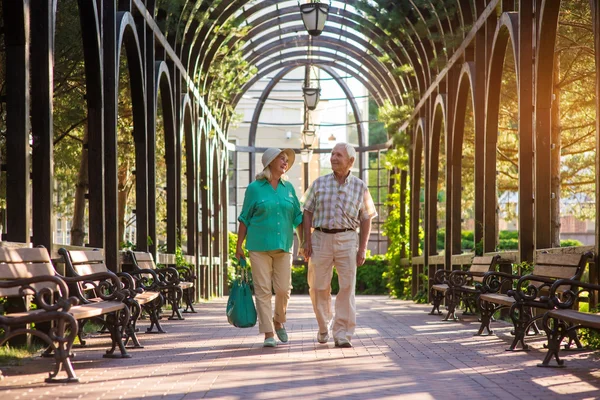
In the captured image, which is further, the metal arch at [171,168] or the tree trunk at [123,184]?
the tree trunk at [123,184]

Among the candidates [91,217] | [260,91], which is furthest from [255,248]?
[260,91]

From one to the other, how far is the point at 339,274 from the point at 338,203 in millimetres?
613

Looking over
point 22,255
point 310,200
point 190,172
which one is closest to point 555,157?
point 190,172

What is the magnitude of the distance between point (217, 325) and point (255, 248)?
152 inches

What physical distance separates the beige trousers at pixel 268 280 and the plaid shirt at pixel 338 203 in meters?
0.46

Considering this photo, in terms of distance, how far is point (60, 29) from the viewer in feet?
45.9

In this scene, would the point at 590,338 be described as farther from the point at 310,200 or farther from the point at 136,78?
the point at 136,78

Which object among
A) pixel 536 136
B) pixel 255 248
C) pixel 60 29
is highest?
pixel 60 29

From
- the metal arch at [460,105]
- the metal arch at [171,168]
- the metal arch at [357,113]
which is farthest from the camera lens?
the metal arch at [357,113]

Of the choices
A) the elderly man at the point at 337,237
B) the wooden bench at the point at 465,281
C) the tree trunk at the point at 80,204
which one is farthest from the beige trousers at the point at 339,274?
the tree trunk at the point at 80,204

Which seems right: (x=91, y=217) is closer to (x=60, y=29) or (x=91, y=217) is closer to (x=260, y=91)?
(x=60, y=29)

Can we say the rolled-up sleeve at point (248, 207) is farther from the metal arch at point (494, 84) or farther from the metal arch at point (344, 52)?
the metal arch at point (344, 52)

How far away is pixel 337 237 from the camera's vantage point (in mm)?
8750

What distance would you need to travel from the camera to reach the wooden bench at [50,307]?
18.9 feet
